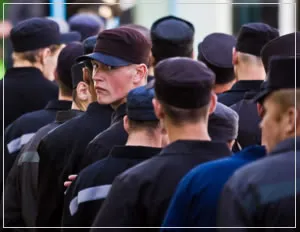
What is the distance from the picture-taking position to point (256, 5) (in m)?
16.4

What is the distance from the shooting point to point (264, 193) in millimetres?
4773

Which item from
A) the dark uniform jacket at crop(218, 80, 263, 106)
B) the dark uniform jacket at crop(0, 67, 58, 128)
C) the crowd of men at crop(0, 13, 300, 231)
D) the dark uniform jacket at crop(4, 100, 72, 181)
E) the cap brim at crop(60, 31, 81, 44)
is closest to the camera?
the crowd of men at crop(0, 13, 300, 231)

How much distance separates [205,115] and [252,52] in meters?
2.33

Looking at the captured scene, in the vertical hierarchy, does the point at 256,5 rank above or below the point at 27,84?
below

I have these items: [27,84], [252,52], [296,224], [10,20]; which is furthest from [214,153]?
[10,20]

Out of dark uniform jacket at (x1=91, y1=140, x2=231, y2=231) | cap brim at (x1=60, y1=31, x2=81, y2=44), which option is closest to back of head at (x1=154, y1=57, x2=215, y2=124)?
dark uniform jacket at (x1=91, y1=140, x2=231, y2=231)

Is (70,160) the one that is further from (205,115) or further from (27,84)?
(27,84)

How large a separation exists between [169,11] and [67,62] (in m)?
7.87

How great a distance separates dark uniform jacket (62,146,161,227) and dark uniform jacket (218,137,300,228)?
943 millimetres

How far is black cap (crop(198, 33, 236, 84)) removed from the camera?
8156 millimetres

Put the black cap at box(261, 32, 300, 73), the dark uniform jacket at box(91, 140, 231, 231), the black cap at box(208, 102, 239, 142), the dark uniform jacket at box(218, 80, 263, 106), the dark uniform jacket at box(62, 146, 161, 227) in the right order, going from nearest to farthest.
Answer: the dark uniform jacket at box(91, 140, 231, 231), the dark uniform jacket at box(62, 146, 161, 227), the black cap at box(208, 102, 239, 142), the black cap at box(261, 32, 300, 73), the dark uniform jacket at box(218, 80, 263, 106)

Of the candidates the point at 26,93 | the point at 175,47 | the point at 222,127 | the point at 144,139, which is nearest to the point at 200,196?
the point at 144,139

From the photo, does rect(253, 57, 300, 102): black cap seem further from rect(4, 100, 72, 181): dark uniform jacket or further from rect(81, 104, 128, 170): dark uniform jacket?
rect(4, 100, 72, 181): dark uniform jacket

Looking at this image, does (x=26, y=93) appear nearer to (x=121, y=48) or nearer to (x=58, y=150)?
(x=58, y=150)
